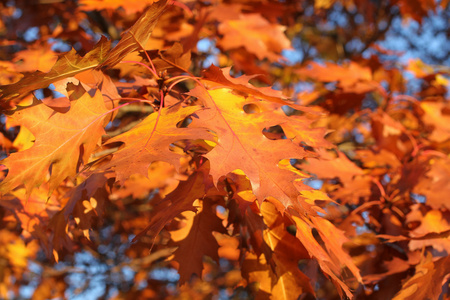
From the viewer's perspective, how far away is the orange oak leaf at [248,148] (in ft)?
Answer: 2.81

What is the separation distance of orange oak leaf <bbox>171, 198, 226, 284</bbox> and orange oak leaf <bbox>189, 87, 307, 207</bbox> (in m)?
0.32

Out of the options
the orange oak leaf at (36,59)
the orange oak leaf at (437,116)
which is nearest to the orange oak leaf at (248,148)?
the orange oak leaf at (36,59)

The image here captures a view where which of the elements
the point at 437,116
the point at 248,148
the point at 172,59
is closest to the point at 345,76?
the point at 437,116

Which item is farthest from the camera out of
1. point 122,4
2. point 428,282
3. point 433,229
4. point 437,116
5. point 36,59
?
point 437,116

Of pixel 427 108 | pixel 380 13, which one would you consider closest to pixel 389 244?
pixel 427 108

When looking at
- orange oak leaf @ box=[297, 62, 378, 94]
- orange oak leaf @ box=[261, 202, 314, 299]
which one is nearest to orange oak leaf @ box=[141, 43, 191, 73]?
orange oak leaf @ box=[261, 202, 314, 299]

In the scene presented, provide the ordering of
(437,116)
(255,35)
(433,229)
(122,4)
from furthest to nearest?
(255,35)
(437,116)
(122,4)
(433,229)

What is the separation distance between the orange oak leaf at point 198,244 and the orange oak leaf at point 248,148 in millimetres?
320

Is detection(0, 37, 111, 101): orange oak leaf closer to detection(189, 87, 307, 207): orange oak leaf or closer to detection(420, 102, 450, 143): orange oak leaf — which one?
detection(189, 87, 307, 207): orange oak leaf

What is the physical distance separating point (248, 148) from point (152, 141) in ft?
0.75

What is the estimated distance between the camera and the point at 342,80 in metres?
2.41

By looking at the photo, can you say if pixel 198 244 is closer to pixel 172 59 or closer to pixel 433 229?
pixel 172 59

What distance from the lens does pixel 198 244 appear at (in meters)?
1.25

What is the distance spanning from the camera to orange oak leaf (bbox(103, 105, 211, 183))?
2.88ft
